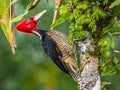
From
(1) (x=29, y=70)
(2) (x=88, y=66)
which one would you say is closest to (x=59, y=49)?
(2) (x=88, y=66)

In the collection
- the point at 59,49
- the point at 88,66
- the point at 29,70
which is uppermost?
the point at 88,66

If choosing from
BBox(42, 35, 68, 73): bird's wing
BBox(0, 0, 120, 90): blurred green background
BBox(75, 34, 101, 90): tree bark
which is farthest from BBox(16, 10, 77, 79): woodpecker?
BBox(0, 0, 120, 90): blurred green background

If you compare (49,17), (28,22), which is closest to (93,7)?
(28,22)

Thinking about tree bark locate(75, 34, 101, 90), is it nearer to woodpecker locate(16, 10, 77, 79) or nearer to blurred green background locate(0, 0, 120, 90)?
woodpecker locate(16, 10, 77, 79)

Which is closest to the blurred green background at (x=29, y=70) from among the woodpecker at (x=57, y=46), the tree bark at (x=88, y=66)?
the woodpecker at (x=57, y=46)

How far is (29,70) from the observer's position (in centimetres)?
620

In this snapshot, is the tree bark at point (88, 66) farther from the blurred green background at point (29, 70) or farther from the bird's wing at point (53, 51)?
the blurred green background at point (29, 70)

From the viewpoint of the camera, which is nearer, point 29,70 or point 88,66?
point 88,66

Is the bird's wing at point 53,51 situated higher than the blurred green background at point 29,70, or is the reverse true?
the bird's wing at point 53,51

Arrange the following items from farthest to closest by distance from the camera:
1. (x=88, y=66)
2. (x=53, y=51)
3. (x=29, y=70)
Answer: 1. (x=29, y=70)
2. (x=53, y=51)
3. (x=88, y=66)

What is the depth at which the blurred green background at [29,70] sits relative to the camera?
5805mm

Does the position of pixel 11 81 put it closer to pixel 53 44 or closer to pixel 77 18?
pixel 53 44

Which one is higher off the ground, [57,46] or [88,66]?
[88,66]

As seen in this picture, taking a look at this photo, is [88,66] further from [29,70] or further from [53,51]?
[29,70]
